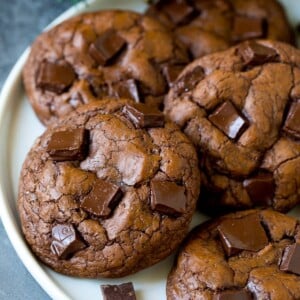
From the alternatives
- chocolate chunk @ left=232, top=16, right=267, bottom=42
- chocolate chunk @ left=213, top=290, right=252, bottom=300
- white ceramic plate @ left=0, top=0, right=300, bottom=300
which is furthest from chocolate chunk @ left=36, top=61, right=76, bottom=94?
chocolate chunk @ left=213, top=290, right=252, bottom=300

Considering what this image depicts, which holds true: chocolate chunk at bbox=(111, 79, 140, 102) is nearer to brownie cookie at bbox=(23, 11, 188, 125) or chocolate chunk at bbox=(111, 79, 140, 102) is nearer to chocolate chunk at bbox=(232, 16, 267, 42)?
brownie cookie at bbox=(23, 11, 188, 125)

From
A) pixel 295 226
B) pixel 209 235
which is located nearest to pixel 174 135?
pixel 209 235

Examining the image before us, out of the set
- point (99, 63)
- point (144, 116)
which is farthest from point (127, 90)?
point (144, 116)

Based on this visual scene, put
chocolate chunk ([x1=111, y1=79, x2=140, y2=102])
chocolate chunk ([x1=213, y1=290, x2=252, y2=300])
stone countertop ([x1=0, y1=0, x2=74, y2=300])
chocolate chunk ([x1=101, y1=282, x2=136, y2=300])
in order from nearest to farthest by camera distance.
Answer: chocolate chunk ([x1=213, y1=290, x2=252, y2=300]) < chocolate chunk ([x1=101, y1=282, x2=136, y2=300]) < chocolate chunk ([x1=111, y1=79, x2=140, y2=102]) < stone countertop ([x1=0, y1=0, x2=74, y2=300])

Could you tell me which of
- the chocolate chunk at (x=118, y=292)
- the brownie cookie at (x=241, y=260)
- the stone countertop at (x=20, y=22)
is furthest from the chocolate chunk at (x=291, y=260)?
the stone countertop at (x=20, y=22)

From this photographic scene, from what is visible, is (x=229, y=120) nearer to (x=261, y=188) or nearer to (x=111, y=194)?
(x=261, y=188)
